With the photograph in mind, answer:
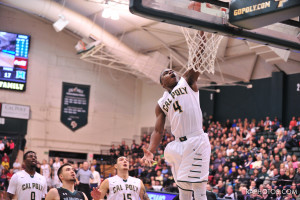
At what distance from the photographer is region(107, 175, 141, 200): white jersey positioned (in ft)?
27.9

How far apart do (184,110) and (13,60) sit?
22598 mm

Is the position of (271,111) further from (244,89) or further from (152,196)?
(152,196)

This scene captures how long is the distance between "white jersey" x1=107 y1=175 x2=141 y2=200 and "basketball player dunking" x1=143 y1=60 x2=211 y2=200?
2.86 meters

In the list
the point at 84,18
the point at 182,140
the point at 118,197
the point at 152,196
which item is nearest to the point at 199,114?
the point at 182,140

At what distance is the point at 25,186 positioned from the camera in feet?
29.5

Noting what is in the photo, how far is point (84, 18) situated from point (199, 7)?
64.9 feet

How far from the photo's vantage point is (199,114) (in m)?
5.68

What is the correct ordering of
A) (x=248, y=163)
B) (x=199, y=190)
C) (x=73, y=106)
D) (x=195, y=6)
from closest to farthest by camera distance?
(x=195, y=6) < (x=199, y=190) < (x=248, y=163) < (x=73, y=106)

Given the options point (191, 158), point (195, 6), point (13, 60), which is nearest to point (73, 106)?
point (13, 60)

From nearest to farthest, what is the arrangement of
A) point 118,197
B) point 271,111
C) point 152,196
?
point 118,197
point 152,196
point 271,111

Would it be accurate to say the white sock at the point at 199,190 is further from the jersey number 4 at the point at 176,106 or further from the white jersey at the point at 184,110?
the jersey number 4 at the point at 176,106

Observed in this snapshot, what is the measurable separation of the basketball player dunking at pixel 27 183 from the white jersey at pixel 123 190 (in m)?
1.51

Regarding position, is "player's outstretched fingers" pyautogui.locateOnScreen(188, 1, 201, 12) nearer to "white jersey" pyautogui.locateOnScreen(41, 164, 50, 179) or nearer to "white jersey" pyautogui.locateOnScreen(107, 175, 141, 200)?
"white jersey" pyautogui.locateOnScreen(107, 175, 141, 200)

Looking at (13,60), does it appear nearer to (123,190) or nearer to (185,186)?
(123,190)
